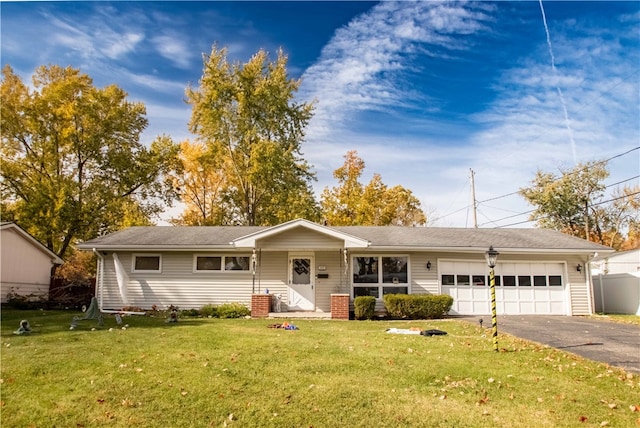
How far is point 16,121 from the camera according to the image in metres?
25.4

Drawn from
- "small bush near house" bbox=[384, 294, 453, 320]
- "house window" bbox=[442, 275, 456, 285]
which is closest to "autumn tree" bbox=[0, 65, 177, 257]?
"small bush near house" bbox=[384, 294, 453, 320]

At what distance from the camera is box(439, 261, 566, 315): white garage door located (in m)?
17.5

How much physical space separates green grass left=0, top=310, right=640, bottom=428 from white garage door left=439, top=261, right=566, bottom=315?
7.83 meters

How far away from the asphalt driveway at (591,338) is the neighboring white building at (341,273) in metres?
3.45

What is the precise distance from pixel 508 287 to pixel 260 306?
9.83 meters

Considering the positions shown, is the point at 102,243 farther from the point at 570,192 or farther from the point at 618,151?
the point at 570,192

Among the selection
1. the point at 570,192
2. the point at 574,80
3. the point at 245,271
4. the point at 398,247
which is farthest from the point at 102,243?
the point at 570,192

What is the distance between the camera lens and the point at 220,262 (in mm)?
17516

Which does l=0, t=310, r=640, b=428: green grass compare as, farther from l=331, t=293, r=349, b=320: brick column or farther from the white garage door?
the white garage door

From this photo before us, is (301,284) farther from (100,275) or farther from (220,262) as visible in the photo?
(100,275)

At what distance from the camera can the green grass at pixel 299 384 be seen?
5.41 m

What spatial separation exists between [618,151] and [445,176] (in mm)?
10582

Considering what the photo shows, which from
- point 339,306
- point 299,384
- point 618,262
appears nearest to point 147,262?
point 339,306

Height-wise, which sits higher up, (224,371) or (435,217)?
(435,217)
